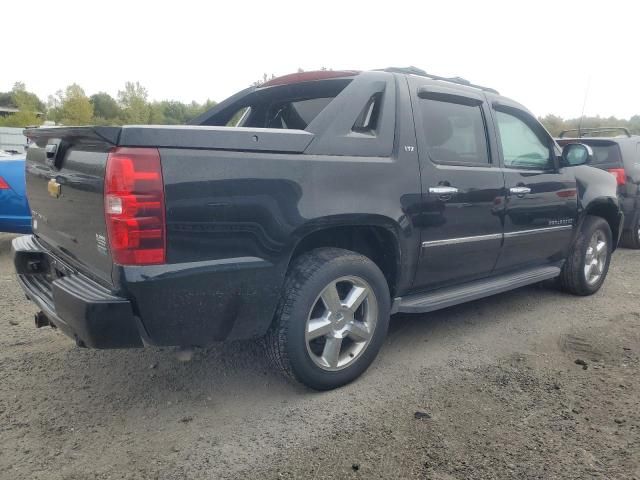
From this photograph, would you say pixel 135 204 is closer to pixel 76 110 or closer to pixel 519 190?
pixel 519 190

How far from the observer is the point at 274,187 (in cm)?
Answer: 243

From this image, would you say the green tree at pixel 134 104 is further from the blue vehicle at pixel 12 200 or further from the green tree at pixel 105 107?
the blue vehicle at pixel 12 200

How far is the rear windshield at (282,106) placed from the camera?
3.39 m

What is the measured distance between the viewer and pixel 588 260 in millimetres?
4777

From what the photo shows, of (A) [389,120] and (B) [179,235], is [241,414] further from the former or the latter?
(A) [389,120]

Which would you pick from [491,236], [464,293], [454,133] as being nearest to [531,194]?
[491,236]

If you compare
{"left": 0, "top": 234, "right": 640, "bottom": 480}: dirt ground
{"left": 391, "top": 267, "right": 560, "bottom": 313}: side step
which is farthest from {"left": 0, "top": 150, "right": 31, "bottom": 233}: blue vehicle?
{"left": 391, "top": 267, "right": 560, "bottom": 313}: side step

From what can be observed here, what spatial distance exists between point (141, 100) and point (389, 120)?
2590 inches

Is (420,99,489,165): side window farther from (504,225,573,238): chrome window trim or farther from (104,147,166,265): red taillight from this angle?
(104,147,166,265): red taillight

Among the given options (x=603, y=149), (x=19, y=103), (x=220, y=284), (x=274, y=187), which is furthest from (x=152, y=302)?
(x=19, y=103)

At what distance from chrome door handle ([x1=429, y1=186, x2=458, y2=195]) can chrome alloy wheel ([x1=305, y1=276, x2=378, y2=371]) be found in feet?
2.48

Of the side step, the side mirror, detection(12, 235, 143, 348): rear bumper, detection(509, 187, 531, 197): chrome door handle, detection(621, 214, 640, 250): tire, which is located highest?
the side mirror

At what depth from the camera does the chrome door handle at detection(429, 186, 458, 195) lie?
314cm

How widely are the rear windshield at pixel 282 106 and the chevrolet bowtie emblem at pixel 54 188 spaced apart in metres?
1.49
